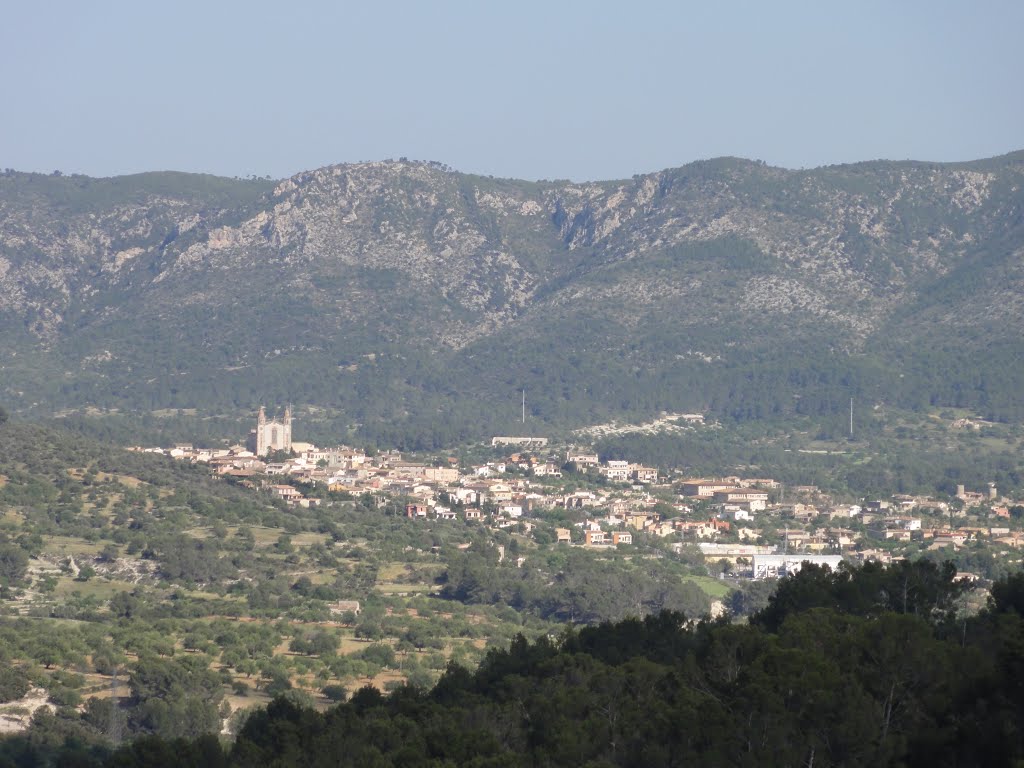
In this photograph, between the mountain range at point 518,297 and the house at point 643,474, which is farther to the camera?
the mountain range at point 518,297

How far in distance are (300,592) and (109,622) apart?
10236 millimetres

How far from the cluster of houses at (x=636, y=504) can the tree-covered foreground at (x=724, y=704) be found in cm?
4019

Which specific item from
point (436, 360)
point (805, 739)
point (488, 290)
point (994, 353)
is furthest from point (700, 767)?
point (488, 290)

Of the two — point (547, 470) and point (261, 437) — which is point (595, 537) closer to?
point (547, 470)

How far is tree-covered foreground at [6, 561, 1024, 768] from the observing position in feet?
85.4

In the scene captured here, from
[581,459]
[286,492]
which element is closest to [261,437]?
[581,459]

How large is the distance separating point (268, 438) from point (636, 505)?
68.5ft

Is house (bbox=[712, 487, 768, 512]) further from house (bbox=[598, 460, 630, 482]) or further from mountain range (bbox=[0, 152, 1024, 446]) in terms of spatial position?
mountain range (bbox=[0, 152, 1024, 446])

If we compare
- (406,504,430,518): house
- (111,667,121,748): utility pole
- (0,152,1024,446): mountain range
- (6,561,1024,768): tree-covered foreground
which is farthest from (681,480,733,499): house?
(6,561,1024,768): tree-covered foreground

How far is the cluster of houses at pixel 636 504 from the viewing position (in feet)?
279

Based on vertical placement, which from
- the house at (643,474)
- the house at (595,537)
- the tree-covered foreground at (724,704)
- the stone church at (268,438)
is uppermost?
the tree-covered foreground at (724,704)

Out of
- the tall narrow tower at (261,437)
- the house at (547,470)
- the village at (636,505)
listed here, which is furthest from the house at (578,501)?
the tall narrow tower at (261,437)

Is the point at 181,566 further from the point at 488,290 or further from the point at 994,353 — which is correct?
the point at 488,290

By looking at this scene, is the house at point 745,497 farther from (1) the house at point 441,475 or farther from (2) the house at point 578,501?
(1) the house at point 441,475
